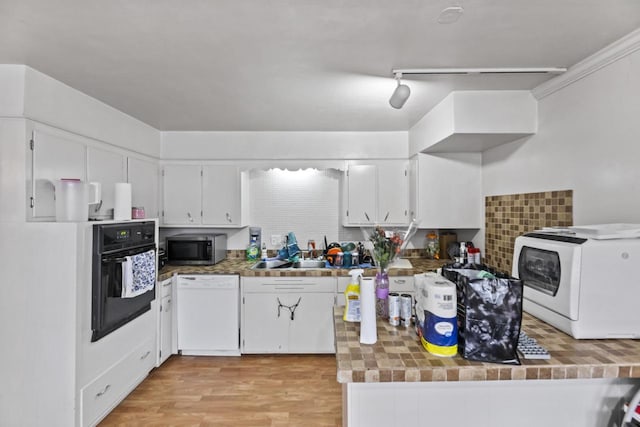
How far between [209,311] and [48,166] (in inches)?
71.4

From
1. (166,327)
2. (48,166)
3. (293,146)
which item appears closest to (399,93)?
(293,146)

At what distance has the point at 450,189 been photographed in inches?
126

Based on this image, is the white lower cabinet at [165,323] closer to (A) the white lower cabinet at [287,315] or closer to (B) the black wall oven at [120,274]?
(B) the black wall oven at [120,274]

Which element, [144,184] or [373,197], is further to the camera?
[373,197]

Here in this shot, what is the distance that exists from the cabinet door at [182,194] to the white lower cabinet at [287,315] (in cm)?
105

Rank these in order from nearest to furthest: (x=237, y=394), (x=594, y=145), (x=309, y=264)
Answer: (x=594, y=145), (x=237, y=394), (x=309, y=264)

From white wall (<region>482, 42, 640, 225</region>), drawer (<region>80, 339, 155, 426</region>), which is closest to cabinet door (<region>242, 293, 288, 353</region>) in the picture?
drawer (<region>80, 339, 155, 426</region>)

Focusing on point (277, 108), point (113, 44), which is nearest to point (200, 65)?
point (113, 44)

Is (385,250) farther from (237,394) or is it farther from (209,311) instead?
(209,311)

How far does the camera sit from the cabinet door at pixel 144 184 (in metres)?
3.07

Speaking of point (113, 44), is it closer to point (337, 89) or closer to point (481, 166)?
point (337, 89)

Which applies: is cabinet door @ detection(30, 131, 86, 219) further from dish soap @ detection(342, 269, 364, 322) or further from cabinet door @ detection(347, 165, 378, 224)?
cabinet door @ detection(347, 165, 378, 224)

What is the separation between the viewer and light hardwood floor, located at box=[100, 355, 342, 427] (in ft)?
7.34

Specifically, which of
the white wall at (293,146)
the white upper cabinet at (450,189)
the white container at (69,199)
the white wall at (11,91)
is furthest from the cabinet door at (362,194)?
the white wall at (11,91)
